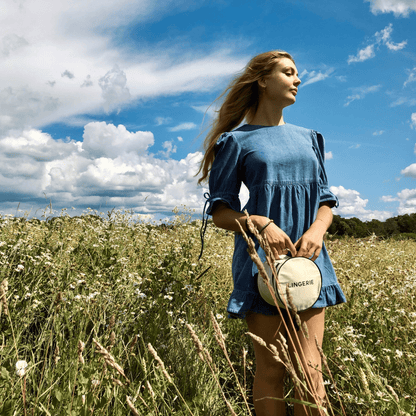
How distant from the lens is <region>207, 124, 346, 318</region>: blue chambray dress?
1.88 meters

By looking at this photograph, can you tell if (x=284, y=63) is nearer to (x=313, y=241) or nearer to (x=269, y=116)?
(x=269, y=116)

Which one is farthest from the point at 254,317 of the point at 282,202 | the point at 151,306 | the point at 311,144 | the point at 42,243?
the point at 42,243

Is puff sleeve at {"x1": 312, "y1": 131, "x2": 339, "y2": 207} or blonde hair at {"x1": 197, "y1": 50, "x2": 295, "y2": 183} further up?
blonde hair at {"x1": 197, "y1": 50, "x2": 295, "y2": 183}

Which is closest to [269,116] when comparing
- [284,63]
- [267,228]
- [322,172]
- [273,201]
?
[284,63]

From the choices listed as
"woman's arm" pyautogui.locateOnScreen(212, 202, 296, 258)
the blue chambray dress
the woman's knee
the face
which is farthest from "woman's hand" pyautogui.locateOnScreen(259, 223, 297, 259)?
the face

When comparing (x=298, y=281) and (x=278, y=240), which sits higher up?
(x=278, y=240)

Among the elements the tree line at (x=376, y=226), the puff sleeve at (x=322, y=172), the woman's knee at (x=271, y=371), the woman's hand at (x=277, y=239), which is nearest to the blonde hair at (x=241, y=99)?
the puff sleeve at (x=322, y=172)

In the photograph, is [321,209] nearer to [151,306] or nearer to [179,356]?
[179,356]

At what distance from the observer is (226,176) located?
6.47 ft

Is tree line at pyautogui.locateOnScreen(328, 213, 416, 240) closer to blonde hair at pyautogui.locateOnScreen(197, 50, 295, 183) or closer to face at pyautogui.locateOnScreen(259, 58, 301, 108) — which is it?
blonde hair at pyautogui.locateOnScreen(197, 50, 295, 183)

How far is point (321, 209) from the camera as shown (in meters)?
2.04

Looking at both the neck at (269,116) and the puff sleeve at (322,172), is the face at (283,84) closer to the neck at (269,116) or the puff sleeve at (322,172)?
the neck at (269,116)

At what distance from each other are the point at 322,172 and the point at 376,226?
877 inches

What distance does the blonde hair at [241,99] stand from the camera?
2.23m
